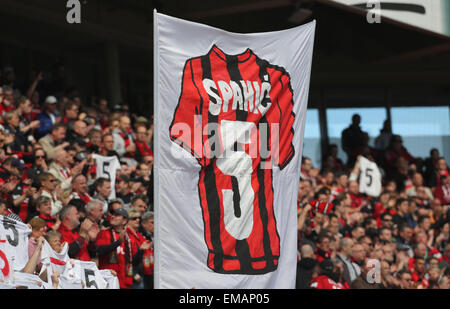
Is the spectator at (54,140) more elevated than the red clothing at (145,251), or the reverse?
the spectator at (54,140)

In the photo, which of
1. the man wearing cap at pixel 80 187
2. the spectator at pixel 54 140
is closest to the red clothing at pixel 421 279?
the man wearing cap at pixel 80 187

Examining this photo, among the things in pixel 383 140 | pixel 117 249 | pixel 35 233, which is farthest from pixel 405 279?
pixel 383 140

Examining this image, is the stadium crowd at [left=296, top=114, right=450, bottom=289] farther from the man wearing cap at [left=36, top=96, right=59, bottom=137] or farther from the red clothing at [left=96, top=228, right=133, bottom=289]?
the man wearing cap at [left=36, top=96, right=59, bottom=137]

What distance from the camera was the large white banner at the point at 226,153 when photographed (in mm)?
6102

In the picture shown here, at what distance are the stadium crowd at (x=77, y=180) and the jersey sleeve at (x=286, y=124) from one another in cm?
150

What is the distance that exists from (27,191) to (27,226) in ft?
4.73

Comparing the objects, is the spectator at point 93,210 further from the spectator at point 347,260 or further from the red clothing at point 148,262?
the spectator at point 347,260

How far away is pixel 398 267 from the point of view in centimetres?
1216

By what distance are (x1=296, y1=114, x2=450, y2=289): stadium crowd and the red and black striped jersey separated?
312 cm

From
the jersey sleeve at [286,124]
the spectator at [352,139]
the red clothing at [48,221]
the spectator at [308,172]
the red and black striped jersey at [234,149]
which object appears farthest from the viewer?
the spectator at [352,139]

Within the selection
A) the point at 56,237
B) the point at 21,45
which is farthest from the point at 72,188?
the point at 21,45

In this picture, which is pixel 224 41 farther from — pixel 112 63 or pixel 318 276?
pixel 112 63

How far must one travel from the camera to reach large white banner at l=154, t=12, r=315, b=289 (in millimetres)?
6102

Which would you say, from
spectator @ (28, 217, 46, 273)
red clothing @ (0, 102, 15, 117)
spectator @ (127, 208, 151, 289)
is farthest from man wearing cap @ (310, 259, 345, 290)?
red clothing @ (0, 102, 15, 117)
